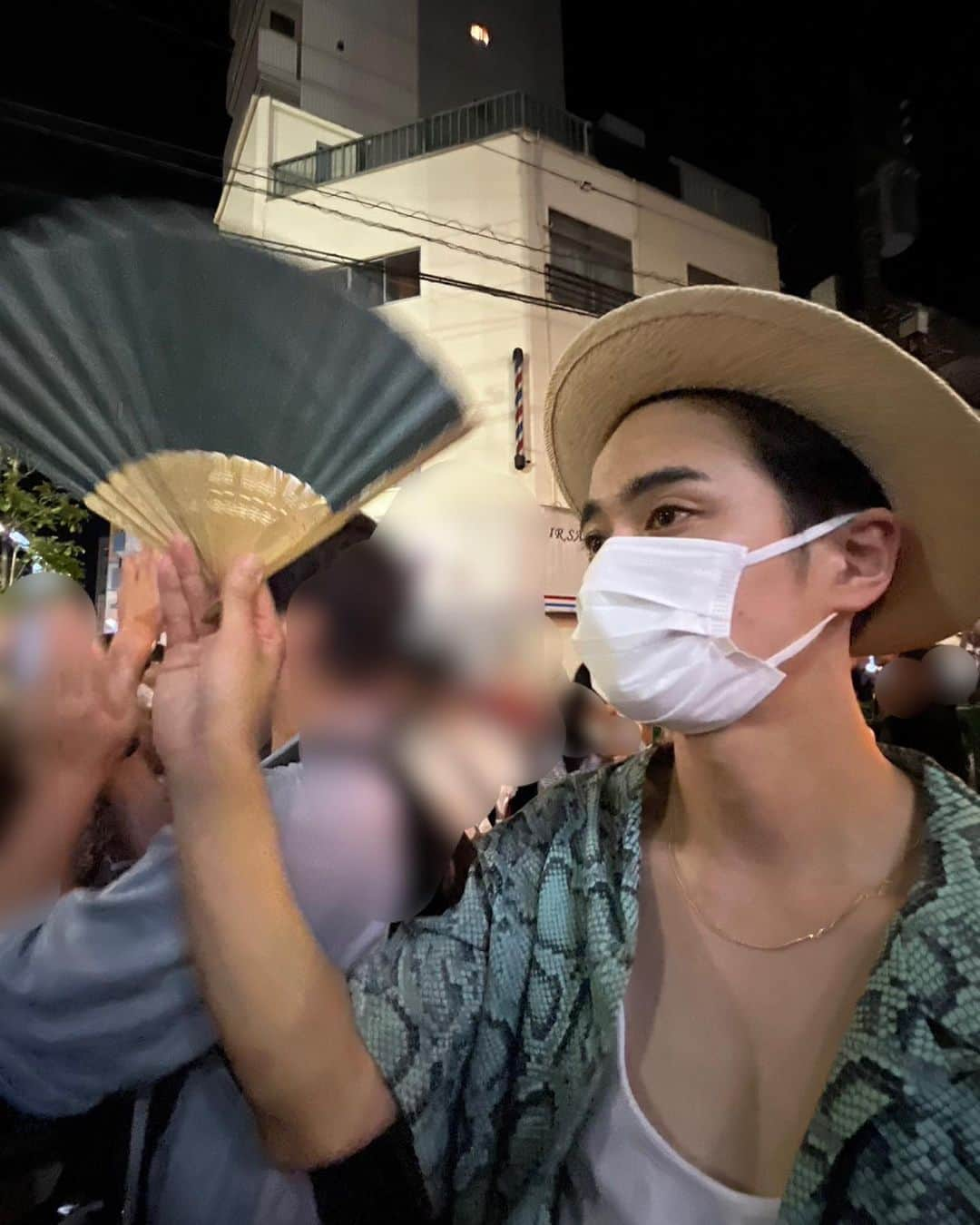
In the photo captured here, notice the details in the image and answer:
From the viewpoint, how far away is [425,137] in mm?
9305

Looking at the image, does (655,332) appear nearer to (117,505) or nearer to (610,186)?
(117,505)

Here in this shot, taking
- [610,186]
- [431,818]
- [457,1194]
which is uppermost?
[610,186]

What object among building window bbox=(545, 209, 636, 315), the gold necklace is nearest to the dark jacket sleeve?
the gold necklace

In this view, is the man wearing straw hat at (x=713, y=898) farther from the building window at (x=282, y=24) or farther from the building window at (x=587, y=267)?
the building window at (x=282, y=24)

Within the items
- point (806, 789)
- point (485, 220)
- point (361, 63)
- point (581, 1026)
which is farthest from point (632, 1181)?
point (361, 63)

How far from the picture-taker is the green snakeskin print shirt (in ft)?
2.47

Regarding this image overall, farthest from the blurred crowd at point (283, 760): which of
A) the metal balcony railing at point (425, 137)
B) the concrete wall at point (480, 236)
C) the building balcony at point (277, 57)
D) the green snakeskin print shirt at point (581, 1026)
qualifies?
the building balcony at point (277, 57)

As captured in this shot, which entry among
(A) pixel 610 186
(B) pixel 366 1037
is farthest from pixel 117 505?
(A) pixel 610 186

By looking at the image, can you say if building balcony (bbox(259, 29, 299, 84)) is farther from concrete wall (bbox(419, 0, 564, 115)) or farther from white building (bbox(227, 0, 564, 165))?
concrete wall (bbox(419, 0, 564, 115))

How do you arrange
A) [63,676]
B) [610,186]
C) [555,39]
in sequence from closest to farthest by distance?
1. [63,676]
2. [610,186]
3. [555,39]

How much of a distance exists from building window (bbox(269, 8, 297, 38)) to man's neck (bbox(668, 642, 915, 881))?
12633 millimetres

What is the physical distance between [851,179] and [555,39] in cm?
869

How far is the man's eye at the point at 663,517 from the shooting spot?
1.03m

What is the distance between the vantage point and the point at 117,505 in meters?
0.74
